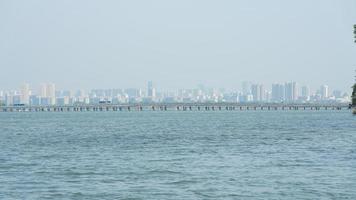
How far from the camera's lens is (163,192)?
28.5 metres

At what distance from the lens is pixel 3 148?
55.5 m

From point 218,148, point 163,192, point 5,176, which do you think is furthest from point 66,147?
point 163,192

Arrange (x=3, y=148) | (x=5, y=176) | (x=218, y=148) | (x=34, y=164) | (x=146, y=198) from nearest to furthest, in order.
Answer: (x=146, y=198) → (x=5, y=176) → (x=34, y=164) → (x=218, y=148) → (x=3, y=148)

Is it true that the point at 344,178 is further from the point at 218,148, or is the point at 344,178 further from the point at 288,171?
the point at 218,148

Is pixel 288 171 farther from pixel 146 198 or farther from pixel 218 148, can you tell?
pixel 218 148

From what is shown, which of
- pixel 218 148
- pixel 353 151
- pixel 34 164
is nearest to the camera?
pixel 34 164

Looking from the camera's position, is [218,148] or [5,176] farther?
[218,148]

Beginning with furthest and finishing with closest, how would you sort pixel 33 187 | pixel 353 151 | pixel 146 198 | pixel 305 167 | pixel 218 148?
pixel 218 148 → pixel 353 151 → pixel 305 167 → pixel 33 187 → pixel 146 198

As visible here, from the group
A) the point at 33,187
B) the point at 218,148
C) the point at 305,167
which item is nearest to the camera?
the point at 33,187

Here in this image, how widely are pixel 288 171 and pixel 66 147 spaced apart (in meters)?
25.7

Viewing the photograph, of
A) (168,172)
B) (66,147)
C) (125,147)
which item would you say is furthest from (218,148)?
(168,172)

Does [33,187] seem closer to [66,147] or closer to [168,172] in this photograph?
[168,172]

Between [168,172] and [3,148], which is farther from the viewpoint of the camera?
[3,148]

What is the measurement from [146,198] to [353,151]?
75.8 feet
